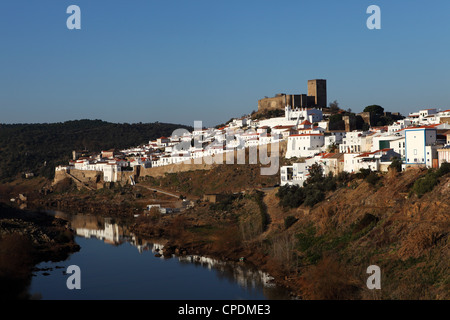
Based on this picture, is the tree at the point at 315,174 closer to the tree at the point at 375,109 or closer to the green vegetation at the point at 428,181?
the green vegetation at the point at 428,181

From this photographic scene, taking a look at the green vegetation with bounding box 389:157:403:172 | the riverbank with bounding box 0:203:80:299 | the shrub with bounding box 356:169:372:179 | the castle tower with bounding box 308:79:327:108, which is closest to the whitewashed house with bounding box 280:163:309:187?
the shrub with bounding box 356:169:372:179

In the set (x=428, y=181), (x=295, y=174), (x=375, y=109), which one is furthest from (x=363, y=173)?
(x=375, y=109)

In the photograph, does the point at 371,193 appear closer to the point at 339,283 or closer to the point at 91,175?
the point at 339,283

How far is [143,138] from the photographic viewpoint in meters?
85.9

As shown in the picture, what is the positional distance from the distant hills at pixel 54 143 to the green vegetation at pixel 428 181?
47.5 meters

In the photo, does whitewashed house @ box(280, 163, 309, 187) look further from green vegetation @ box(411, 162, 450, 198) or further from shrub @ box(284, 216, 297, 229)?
green vegetation @ box(411, 162, 450, 198)

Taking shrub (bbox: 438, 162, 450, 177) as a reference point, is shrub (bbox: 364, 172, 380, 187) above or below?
below

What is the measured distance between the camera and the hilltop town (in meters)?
26.9

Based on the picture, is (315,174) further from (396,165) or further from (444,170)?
(444,170)

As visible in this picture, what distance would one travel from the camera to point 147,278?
22.5 metres

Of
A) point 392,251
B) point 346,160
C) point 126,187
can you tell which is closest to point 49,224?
point 126,187

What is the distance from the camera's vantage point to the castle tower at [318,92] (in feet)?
189

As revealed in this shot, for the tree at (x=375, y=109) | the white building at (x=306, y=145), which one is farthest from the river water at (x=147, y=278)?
the tree at (x=375, y=109)
